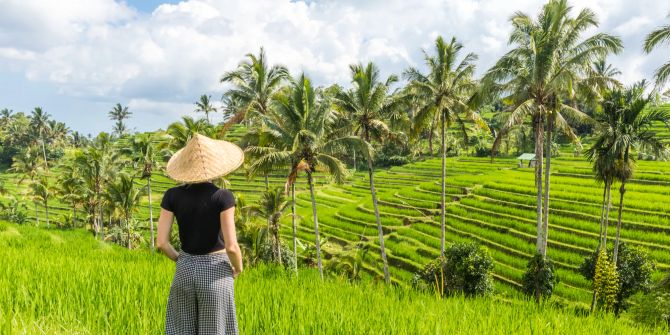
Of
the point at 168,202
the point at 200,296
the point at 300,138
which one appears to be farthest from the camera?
the point at 300,138

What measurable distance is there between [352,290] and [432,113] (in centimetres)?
1743

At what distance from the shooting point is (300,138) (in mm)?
17328

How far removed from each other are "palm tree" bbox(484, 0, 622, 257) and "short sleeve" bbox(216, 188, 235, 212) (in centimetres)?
1675

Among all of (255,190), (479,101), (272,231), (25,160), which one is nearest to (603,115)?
(479,101)

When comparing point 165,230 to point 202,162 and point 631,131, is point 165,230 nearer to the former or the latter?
point 202,162

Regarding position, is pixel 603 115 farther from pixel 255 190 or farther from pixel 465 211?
pixel 255 190

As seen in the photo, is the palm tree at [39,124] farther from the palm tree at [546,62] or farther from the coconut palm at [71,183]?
the palm tree at [546,62]

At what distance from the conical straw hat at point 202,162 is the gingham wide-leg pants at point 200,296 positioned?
538 mm

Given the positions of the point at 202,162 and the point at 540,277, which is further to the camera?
the point at 540,277

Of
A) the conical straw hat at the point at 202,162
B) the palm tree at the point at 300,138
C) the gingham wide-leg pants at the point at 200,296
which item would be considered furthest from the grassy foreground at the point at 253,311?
the palm tree at the point at 300,138

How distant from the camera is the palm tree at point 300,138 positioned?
658 inches

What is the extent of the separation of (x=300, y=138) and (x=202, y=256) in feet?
48.5

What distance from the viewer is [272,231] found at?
23.2m

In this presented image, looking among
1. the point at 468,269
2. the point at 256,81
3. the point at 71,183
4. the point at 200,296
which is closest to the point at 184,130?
the point at 256,81
